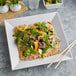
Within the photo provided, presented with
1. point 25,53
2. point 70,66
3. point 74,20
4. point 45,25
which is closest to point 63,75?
point 70,66

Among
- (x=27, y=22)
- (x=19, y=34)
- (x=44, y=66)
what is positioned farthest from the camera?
(x=27, y=22)

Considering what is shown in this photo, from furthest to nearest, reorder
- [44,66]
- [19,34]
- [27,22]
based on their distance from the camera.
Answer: [27,22] < [19,34] < [44,66]

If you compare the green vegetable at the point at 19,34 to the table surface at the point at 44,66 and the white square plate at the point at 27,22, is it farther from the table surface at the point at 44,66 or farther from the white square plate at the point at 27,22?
the table surface at the point at 44,66

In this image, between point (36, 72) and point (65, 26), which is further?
point (65, 26)

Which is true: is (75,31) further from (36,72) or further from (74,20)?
(36,72)

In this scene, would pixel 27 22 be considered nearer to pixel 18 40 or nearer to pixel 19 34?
pixel 19 34

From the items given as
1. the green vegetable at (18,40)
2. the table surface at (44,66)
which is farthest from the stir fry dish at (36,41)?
the table surface at (44,66)

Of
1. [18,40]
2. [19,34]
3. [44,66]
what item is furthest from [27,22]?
[44,66]

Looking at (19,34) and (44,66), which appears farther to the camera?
(19,34)
